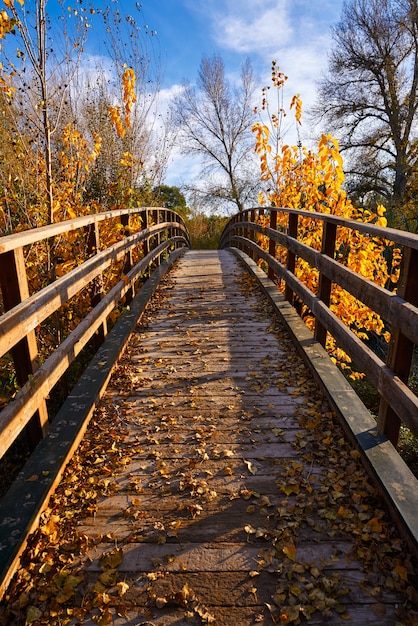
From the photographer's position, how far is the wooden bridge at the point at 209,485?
79.8 inches

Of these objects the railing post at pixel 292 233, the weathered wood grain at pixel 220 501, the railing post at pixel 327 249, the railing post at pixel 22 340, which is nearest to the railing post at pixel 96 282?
the weathered wood grain at pixel 220 501

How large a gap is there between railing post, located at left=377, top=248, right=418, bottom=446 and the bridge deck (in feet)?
1.00

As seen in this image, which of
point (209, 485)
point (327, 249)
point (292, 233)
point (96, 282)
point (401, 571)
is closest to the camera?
point (401, 571)

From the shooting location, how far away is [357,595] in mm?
2006

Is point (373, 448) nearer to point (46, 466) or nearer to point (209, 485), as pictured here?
point (209, 485)

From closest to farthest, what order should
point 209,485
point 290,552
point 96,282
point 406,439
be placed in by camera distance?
point 290,552 < point 209,485 < point 96,282 < point 406,439

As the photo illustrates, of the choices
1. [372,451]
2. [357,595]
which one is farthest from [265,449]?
[357,595]

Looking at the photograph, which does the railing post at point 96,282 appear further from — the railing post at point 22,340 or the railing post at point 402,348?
the railing post at point 402,348

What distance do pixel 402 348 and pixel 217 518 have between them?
4.68 feet

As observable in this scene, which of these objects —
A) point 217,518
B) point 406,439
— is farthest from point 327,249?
point 406,439

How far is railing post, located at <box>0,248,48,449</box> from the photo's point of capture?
8.30 feet

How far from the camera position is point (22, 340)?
2.69m

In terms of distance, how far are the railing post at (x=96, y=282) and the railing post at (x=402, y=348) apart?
9.51ft

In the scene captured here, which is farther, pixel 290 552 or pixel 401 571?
pixel 290 552
